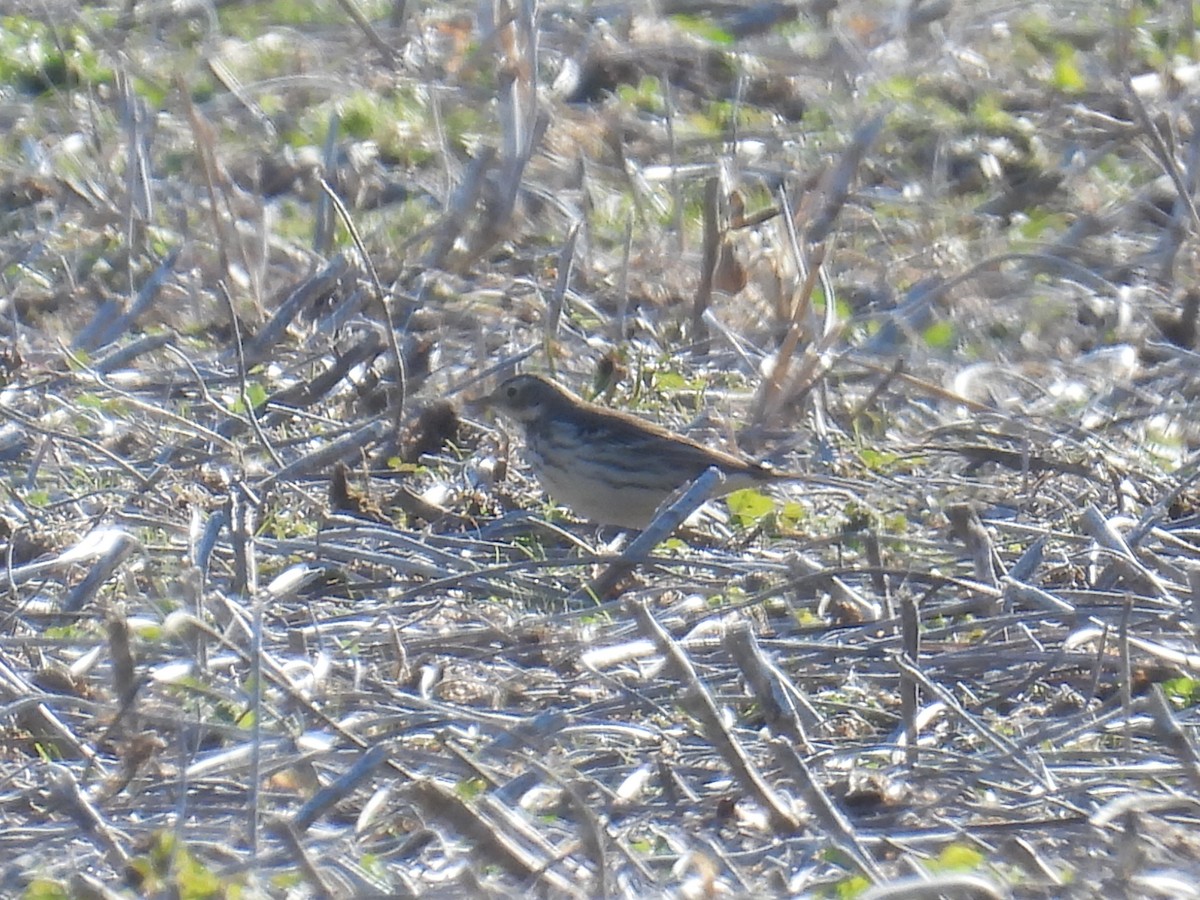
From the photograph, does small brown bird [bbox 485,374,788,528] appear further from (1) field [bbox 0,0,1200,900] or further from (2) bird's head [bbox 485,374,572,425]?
(1) field [bbox 0,0,1200,900]

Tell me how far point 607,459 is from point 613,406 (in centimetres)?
96

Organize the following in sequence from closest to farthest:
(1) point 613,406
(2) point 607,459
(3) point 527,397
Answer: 1. (2) point 607,459
2. (3) point 527,397
3. (1) point 613,406

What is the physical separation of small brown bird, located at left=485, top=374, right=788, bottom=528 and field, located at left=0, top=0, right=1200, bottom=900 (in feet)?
0.46

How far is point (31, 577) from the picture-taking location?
6289 mm

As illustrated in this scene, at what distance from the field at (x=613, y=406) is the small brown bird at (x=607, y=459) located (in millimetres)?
141

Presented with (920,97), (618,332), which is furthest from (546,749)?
(920,97)

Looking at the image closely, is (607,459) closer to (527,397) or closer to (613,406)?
(527,397)

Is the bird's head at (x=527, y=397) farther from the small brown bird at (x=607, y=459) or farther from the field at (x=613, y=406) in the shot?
the field at (x=613, y=406)

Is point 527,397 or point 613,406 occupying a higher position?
point 527,397

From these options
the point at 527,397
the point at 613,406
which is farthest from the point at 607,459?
the point at 613,406

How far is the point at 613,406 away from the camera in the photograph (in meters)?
8.30

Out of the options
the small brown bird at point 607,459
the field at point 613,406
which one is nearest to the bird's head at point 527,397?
the small brown bird at point 607,459

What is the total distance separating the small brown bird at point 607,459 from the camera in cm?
722

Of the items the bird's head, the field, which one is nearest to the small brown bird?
the bird's head
